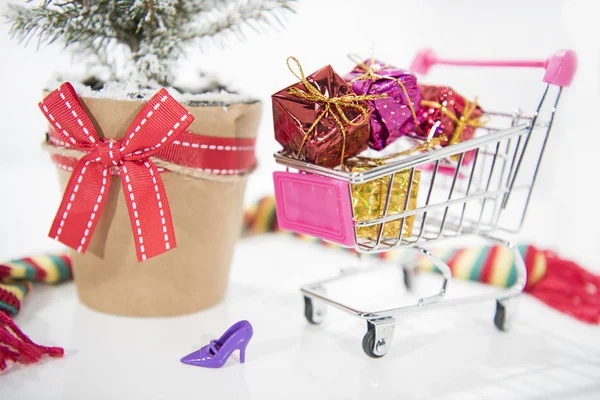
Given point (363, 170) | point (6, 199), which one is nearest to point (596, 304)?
point (363, 170)

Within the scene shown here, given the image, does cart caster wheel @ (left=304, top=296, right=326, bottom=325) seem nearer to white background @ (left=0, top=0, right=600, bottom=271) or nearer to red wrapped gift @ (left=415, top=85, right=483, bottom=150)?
red wrapped gift @ (left=415, top=85, right=483, bottom=150)

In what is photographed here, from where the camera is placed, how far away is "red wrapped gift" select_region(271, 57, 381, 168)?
30.2 inches

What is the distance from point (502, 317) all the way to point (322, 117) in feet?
1.46

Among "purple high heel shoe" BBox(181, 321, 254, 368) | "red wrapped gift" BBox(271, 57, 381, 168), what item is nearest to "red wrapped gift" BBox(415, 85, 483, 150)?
"red wrapped gift" BBox(271, 57, 381, 168)

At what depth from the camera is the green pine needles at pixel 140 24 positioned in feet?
2.87

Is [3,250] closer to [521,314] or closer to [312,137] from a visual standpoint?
[312,137]

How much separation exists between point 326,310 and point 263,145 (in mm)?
995

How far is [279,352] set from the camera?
0.85 meters

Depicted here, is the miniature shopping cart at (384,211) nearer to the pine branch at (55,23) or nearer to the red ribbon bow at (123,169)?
the red ribbon bow at (123,169)

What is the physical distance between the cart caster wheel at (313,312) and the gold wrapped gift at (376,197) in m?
0.14

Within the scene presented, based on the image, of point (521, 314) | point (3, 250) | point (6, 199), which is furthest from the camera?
point (6, 199)

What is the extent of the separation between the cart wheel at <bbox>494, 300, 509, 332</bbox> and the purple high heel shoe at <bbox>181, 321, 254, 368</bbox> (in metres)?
0.41

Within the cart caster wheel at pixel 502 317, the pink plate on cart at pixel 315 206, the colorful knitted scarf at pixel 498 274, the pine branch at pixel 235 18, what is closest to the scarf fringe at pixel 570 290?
the colorful knitted scarf at pixel 498 274

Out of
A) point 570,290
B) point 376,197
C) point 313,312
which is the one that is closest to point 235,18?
point 376,197
